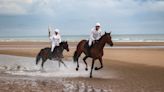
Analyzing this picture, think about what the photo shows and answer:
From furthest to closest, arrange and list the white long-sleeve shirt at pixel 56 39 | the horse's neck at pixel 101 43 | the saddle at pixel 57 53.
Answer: the white long-sleeve shirt at pixel 56 39
the saddle at pixel 57 53
the horse's neck at pixel 101 43

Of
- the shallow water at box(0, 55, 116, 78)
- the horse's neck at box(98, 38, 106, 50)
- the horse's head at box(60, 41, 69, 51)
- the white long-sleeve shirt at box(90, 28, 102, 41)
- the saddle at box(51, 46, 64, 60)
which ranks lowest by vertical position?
the shallow water at box(0, 55, 116, 78)

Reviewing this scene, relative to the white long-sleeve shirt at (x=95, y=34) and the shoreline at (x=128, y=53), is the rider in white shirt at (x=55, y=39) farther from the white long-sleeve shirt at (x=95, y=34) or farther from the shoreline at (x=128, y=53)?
the shoreline at (x=128, y=53)

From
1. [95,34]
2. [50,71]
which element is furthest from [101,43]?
[50,71]

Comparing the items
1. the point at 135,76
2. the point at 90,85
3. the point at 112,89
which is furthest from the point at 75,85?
the point at 135,76

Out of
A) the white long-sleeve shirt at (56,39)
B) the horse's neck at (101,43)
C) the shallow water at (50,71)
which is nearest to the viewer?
the horse's neck at (101,43)

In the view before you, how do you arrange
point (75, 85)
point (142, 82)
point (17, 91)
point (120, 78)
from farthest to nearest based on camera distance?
point (120, 78), point (142, 82), point (75, 85), point (17, 91)

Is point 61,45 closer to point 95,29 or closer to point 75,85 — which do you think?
point 95,29

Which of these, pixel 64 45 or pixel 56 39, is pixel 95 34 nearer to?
pixel 64 45

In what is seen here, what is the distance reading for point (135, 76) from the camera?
1712 cm

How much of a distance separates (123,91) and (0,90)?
3.98 metres

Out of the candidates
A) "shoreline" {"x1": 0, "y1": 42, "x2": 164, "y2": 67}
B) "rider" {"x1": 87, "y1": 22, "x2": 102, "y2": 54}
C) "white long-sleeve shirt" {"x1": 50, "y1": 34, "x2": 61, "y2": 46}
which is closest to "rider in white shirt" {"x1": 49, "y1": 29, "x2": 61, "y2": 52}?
"white long-sleeve shirt" {"x1": 50, "y1": 34, "x2": 61, "y2": 46}

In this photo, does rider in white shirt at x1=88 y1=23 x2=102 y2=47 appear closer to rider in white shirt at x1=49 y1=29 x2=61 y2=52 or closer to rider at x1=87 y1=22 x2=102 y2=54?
rider at x1=87 y1=22 x2=102 y2=54

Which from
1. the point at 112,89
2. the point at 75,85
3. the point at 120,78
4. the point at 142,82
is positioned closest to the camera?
the point at 112,89

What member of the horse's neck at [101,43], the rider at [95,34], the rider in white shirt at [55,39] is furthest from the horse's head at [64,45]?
the horse's neck at [101,43]
